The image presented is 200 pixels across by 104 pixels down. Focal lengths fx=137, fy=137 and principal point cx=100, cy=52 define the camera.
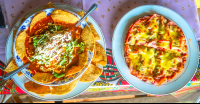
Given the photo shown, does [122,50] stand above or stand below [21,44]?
below

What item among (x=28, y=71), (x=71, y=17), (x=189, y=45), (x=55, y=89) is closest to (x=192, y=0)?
(x=189, y=45)

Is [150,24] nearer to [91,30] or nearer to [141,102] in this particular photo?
[91,30]

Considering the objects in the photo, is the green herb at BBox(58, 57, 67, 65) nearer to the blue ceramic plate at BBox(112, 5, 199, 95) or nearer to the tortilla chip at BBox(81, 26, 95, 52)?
the tortilla chip at BBox(81, 26, 95, 52)

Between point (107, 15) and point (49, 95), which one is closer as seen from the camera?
point (49, 95)

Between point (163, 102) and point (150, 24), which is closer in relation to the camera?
point (150, 24)

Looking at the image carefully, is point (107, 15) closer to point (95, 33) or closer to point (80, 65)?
point (95, 33)

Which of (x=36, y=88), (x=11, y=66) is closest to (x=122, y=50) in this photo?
(x=36, y=88)

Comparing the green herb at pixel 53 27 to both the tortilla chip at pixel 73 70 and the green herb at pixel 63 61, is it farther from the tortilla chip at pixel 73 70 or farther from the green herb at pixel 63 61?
the tortilla chip at pixel 73 70
